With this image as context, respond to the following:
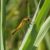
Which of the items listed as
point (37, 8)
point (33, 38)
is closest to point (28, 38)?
point (33, 38)

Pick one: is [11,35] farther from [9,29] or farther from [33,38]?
[33,38]

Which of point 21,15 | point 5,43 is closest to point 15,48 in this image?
point 5,43

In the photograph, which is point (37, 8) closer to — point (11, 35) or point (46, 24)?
point (46, 24)

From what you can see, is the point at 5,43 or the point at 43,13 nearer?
the point at 43,13

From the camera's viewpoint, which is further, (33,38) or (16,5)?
(16,5)

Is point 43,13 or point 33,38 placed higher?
point 43,13

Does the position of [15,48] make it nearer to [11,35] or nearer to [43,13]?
[11,35]

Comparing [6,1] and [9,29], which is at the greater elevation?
[6,1]

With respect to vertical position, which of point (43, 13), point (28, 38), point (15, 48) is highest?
point (43, 13)

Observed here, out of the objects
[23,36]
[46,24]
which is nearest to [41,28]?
[46,24]
